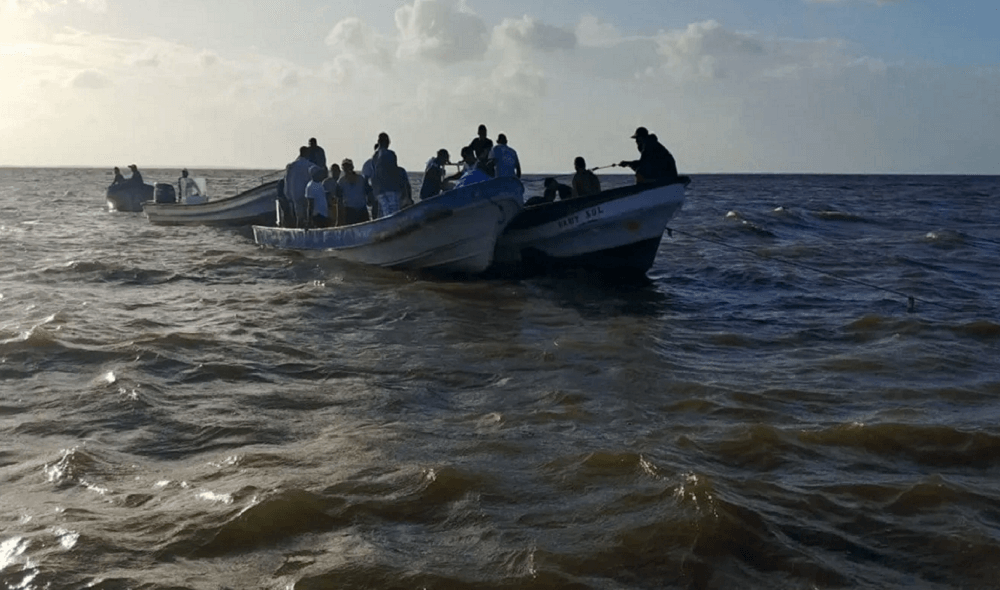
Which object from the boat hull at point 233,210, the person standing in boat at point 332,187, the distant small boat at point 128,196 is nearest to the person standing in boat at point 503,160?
the person standing in boat at point 332,187

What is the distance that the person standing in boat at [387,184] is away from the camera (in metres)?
16.8

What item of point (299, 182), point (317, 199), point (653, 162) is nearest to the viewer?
point (653, 162)

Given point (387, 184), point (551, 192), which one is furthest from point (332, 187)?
point (551, 192)

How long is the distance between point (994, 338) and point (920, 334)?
34.3 inches

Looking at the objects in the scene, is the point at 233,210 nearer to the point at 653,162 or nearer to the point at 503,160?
the point at 503,160

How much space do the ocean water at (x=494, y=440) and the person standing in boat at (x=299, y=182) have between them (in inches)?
187

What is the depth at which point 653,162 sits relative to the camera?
15188 millimetres

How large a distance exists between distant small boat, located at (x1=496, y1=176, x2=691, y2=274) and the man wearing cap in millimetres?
334

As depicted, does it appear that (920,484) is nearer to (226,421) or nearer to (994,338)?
(226,421)

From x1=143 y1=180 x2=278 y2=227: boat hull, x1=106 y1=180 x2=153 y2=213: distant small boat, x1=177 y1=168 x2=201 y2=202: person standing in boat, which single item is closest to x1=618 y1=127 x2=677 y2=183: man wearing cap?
x1=143 y1=180 x2=278 y2=227: boat hull

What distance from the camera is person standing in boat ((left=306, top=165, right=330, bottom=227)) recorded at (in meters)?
18.1

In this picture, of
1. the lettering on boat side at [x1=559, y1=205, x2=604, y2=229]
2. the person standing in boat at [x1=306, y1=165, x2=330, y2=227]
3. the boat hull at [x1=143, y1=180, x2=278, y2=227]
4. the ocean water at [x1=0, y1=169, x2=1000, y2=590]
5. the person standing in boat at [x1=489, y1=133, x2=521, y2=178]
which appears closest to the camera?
the ocean water at [x1=0, y1=169, x2=1000, y2=590]

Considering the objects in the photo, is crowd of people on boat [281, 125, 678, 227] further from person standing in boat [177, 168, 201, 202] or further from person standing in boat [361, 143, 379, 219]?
person standing in boat [177, 168, 201, 202]

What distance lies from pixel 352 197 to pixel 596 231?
200 inches
